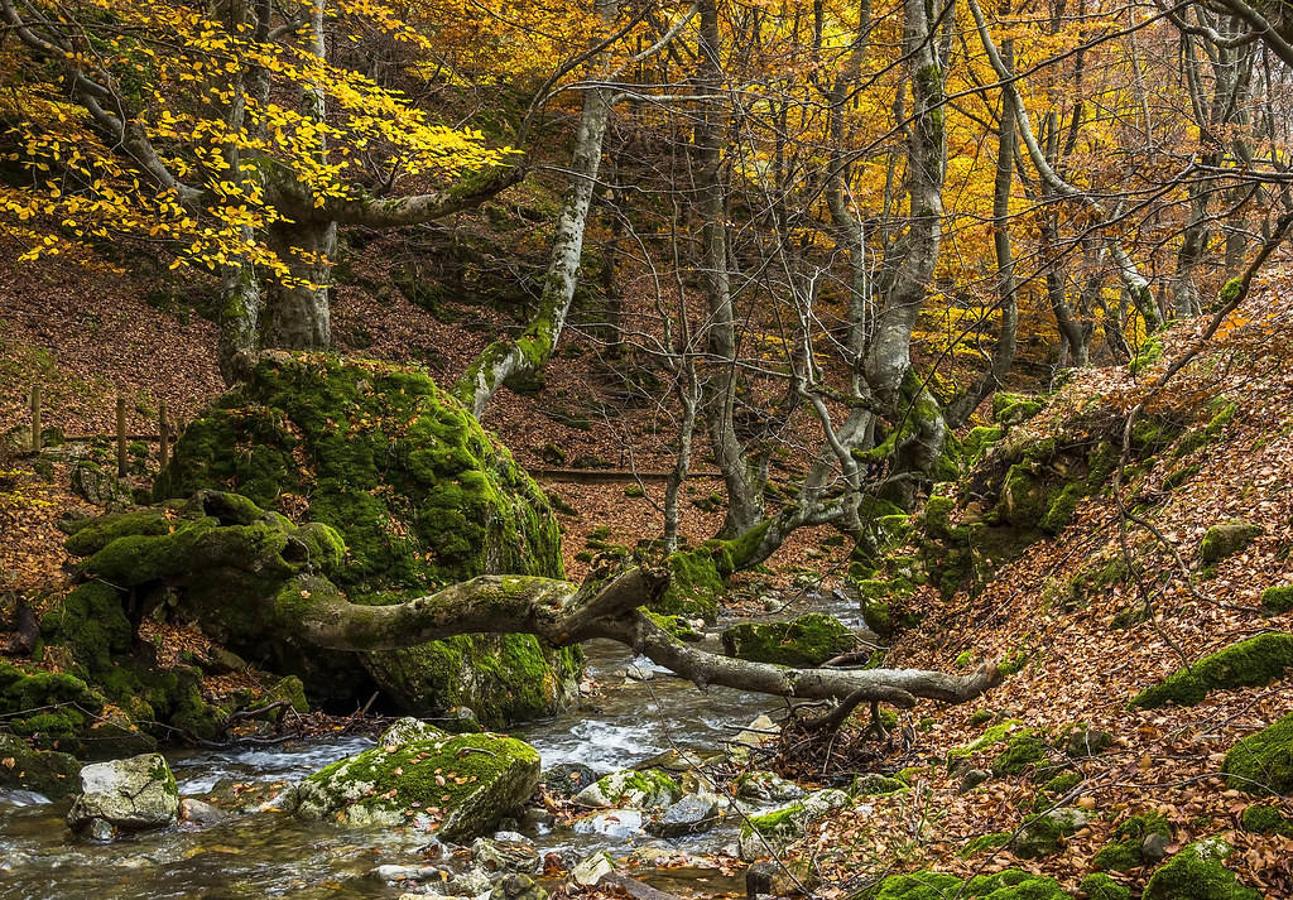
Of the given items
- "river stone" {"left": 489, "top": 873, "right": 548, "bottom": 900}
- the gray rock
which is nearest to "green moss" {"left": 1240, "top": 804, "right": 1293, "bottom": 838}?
"river stone" {"left": 489, "top": 873, "right": 548, "bottom": 900}

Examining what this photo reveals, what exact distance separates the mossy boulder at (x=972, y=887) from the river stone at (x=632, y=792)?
9.02 ft

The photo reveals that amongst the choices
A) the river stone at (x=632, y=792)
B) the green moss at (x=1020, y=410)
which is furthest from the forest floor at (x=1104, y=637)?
the river stone at (x=632, y=792)

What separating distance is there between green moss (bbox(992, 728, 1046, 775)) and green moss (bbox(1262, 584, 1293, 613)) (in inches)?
59.9

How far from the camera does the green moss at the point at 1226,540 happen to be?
6.60 m

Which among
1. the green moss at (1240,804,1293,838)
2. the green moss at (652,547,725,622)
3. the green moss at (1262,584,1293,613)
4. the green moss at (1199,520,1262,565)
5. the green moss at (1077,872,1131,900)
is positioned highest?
the green moss at (1199,520,1262,565)

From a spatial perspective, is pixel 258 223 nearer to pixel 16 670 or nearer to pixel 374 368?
pixel 374 368

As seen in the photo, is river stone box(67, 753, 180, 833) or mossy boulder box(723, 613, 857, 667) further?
mossy boulder box(723, 613, 857, 667)

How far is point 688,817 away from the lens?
263 inches

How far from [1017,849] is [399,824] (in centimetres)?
395

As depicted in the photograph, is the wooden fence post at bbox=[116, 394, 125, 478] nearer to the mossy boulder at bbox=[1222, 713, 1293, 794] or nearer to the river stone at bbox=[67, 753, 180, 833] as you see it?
the river stone at bbox=[67, 753, 180, 833]

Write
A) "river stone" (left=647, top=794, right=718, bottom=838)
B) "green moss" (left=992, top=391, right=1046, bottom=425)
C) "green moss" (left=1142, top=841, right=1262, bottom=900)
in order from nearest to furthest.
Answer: "green moss" (left=1142, top=841, right=1262, bottom=900) → "river stone" (left=647, top=794, right=718, bottom=838) → "green moss" (left=992, top=391, right=1046, bottom=425)

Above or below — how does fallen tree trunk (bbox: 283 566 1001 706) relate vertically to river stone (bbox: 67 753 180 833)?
above

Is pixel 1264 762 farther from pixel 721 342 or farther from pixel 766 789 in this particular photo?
pixel 721 342

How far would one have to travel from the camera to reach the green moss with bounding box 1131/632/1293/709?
16.2 ft
